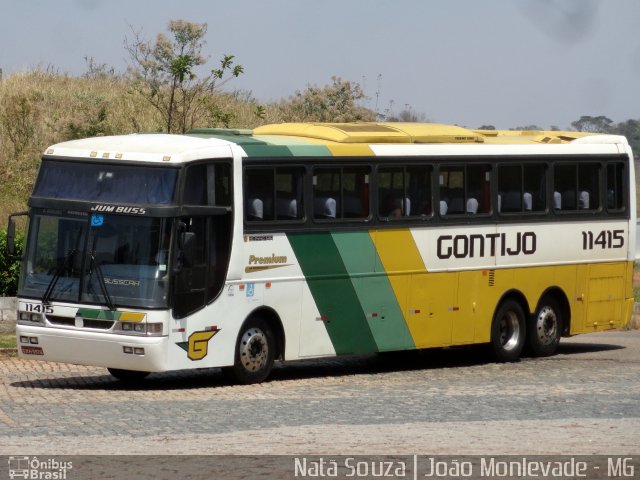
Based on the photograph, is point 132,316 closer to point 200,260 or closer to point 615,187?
point 200,260

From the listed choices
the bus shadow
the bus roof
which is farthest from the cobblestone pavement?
the bus roof

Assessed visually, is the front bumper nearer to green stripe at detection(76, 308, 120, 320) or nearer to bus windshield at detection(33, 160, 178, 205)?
green stripe at detection(76, 308, 120, 320)

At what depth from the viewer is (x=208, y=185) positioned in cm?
1925

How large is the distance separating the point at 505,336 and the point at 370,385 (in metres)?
4.61

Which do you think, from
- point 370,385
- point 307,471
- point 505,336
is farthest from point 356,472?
point 505,336

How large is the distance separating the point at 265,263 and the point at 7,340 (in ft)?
20.1

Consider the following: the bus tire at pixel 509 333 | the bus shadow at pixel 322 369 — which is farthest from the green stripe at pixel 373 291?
the bus tire at pixel 509 333

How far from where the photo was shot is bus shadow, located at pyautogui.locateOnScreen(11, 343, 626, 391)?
19578 millimetres

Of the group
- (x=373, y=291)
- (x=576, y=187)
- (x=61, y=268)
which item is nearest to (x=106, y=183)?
(x=61, y=268)

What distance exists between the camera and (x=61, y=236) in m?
19.0

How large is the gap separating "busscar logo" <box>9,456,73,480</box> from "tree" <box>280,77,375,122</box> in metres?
30.2

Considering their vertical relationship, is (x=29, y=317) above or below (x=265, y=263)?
below

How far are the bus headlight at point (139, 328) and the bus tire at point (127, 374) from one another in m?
1.78

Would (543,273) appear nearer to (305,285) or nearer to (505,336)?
(505,336)
